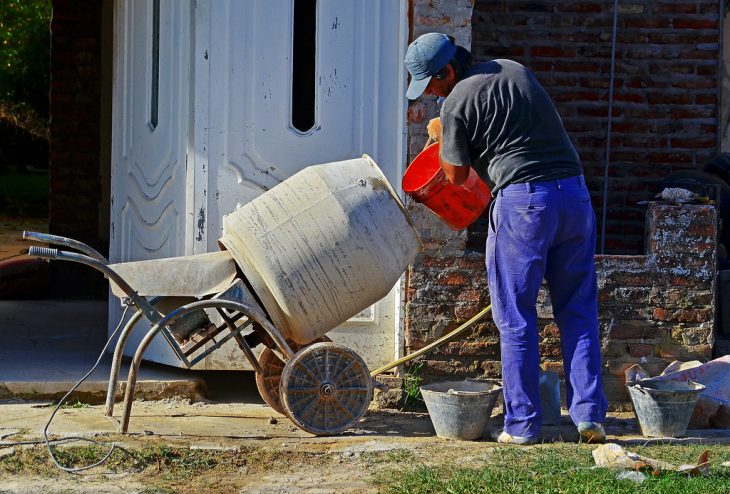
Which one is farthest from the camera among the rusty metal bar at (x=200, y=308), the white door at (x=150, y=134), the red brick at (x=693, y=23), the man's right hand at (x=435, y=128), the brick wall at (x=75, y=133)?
the brick wall at (x=75, y=133)

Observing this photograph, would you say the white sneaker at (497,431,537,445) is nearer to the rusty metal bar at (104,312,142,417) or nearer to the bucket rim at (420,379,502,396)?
the bucket rim at (420,379,502,396)

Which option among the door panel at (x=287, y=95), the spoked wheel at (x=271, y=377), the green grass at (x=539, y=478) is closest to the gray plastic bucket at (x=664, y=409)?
the green grass at (x=539, y=478)

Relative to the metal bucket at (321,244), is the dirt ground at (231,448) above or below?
below

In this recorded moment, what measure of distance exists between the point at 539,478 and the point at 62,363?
3.38 metres

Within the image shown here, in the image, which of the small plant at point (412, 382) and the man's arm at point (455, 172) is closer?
the man's arm at point (455, 172)

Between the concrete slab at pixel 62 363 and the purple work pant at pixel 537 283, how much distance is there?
1.99m

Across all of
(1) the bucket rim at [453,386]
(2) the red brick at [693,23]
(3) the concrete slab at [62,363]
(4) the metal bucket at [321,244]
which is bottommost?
(3) the concrete slab at [62,363]

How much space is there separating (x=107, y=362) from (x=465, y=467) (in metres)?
2.85

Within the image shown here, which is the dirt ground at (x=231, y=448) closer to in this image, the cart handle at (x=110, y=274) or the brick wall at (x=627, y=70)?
the cart handle at (x=110, y=274)

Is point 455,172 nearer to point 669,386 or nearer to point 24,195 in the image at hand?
point 669,386

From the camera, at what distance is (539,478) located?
4.96 m

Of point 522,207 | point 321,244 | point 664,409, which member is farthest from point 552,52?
point 321,244

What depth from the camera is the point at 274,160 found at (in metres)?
6.66

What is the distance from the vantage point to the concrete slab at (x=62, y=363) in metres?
6.55
